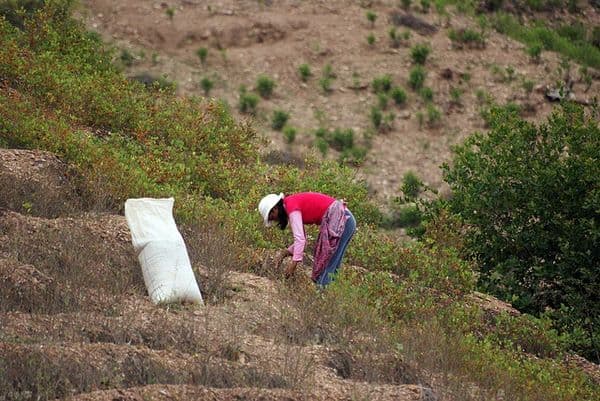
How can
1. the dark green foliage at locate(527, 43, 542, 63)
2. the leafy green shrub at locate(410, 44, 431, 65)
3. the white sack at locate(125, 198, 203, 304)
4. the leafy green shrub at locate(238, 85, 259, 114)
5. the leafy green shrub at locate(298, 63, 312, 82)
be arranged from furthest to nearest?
the dark green foliage at locate(527, 43, 542, 63), the leafy green shrub at locate(410, 44, 431, 65), the leafy green shrub at locate(298, 63, 312, 82), the leafy green shrub at locate(238, 85, 259, 114), the white sack at locate(125, 198, 203, 304)

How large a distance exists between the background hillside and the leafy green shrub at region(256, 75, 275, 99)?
161 millimetres

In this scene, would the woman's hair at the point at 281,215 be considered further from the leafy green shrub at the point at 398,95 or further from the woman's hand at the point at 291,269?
the leafy green shrub at the point at 398,95

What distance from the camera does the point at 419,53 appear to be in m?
21.8

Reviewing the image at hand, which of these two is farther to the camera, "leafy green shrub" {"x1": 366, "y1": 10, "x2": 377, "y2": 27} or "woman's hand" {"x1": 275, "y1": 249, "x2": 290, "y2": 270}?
"leafy green shrub" {"x1": 366, "y1": 10, "x2": 377, "y2": 27}

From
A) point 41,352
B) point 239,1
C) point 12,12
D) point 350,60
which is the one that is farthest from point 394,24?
point 41,352

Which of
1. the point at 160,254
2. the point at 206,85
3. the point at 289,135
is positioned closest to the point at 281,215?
the point at 160,254

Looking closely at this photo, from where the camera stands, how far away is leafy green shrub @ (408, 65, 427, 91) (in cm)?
2139

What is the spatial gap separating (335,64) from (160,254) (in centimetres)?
1302

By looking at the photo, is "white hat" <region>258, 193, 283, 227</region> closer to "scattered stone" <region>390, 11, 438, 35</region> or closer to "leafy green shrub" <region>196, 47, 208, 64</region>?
"leafy green shrub" <region>196, 47, 208, 64</region>

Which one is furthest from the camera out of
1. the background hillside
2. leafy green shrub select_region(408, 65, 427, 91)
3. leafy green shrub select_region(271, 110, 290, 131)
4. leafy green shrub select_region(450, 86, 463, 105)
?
leafy green shrub select_region(450, 86, 463, 105)

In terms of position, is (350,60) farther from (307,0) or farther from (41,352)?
(41,352)

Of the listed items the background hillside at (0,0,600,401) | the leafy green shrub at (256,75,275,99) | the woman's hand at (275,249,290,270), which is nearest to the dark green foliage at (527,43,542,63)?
the background hillside at (0,0,600,401)

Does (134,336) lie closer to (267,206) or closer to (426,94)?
(267,206)

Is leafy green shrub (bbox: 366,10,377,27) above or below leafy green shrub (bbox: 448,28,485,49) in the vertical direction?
above
